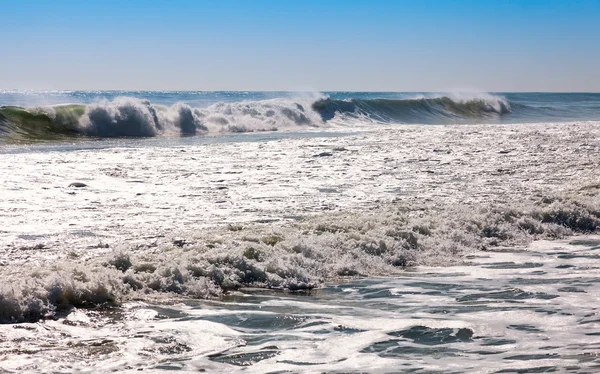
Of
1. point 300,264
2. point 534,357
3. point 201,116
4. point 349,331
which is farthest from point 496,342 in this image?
point 201,116

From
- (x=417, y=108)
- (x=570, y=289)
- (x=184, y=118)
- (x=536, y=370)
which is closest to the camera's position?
(x=536, y=370)

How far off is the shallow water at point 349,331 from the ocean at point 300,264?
24 mm

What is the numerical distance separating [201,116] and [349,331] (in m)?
32.8

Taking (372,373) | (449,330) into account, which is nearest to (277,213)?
(449,330)

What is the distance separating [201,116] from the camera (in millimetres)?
38656

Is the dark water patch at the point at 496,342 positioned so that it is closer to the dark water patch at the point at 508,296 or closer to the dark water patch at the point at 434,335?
the dark water patch at the point at 434,335

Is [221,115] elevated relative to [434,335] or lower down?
elevated

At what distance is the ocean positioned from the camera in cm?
612

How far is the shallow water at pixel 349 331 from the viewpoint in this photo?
5797mm

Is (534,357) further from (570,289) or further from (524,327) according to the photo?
(570,289)

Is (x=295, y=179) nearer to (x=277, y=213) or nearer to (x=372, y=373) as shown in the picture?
(x=277, y=213)

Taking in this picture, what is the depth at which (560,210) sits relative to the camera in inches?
495

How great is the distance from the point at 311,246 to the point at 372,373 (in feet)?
13.9

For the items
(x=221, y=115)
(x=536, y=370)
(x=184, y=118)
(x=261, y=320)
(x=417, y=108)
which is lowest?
(x=261, y=320)
